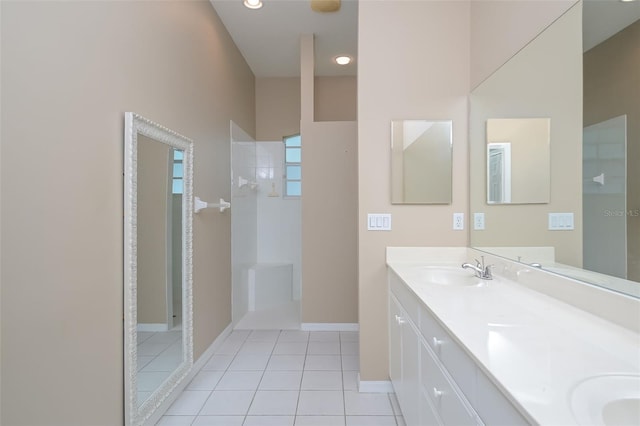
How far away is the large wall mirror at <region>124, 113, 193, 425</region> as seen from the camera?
5.30 ft

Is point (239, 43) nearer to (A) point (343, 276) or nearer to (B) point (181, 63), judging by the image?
(B) point (181, 63)

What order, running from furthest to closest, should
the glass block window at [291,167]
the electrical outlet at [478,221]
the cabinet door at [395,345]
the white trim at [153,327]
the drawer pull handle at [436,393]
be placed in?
the glass block window at [291,167]
the electrical outlet at [478,221]
the cabinet door at [395,345]
the white trim at [153,327]
the drawer pull handle at [436,393]

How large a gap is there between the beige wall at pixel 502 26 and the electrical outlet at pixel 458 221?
2.81 feet

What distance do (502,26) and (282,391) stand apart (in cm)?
265

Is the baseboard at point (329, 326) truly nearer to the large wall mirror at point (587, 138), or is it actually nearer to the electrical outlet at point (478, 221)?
the electrical outlet at point (478, 221)

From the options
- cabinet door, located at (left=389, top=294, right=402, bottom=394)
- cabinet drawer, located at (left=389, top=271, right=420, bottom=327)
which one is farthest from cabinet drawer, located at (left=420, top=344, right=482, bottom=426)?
cabinet door, located at (left=389, top=294, right=402, bottom=394)

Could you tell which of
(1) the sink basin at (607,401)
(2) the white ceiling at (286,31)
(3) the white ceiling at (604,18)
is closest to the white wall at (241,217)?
(2) the white ceiling at (286,31)

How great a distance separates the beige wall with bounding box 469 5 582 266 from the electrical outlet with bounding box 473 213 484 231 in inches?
1.6

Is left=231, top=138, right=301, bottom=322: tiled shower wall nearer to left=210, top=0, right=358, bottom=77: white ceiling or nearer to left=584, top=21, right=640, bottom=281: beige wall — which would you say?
left=210, top=0, right=358, bottom=77: white ceiling

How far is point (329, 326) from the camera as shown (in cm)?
339

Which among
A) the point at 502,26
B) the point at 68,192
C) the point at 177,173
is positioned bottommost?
the point at 68,192

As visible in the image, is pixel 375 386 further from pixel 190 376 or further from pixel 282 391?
pixel 190 376

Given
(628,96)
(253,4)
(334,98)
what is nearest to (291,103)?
(334,98)

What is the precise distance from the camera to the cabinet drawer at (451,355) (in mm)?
927
